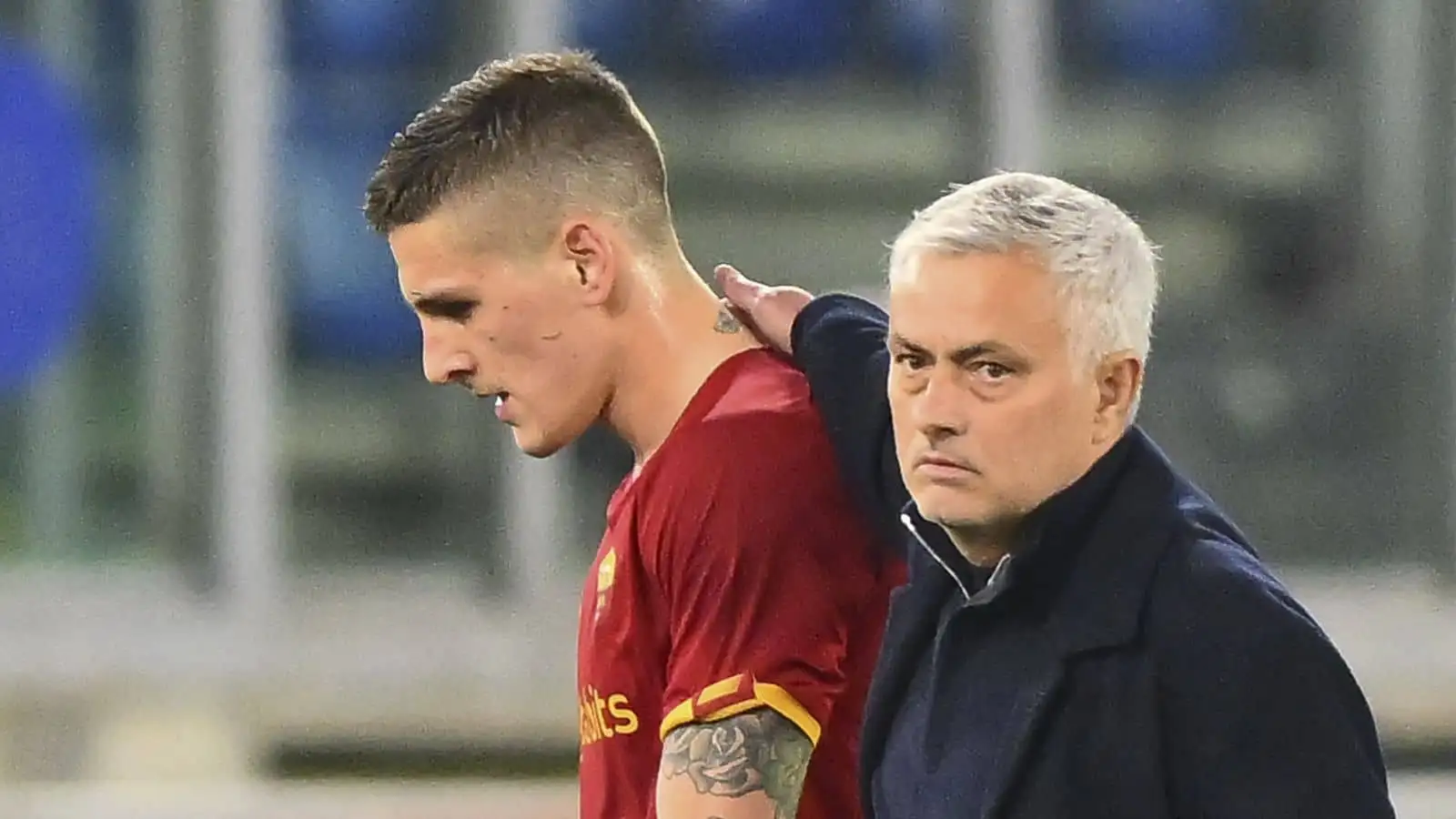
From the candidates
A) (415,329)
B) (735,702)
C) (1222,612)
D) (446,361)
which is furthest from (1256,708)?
(415,329)

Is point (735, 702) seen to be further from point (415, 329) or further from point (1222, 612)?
point (415, 329)

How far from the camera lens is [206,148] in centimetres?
260

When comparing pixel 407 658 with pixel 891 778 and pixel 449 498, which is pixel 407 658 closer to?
pixel 449 498

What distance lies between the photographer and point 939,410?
99cm

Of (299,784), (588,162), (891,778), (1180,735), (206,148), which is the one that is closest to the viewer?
(1180,735)

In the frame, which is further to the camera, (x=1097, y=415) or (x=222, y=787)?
(x=222, y=787)

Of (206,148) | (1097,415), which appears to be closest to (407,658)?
(206,148)

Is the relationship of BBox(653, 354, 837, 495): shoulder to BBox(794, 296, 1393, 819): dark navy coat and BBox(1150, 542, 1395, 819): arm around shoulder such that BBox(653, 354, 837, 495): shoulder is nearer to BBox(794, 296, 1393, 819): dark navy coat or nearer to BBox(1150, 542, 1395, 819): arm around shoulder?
BBox(794, 296, 1393, 819): dark navy coat

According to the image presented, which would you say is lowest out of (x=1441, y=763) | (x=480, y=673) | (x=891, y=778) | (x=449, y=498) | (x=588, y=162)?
(x=1441, y=763)

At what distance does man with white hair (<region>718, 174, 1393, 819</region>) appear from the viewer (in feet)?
3.00

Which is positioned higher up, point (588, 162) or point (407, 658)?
point (588, 162)

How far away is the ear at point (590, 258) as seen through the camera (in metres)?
1.28

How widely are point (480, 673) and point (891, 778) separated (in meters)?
1.52

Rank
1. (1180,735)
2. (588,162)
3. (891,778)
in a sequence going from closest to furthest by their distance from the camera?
(1180,735), (891,778), (588,162)
